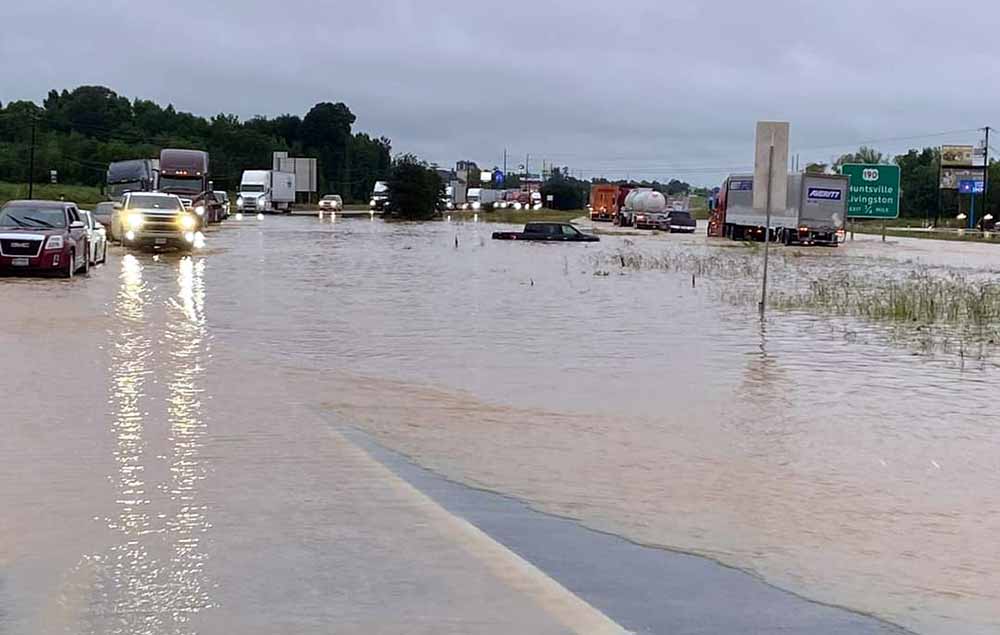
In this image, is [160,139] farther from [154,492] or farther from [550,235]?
[154,492]

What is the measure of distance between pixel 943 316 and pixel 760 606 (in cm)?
1742

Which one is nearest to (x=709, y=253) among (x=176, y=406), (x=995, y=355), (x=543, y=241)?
(x=543, y=241)

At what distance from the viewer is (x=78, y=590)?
6062mm

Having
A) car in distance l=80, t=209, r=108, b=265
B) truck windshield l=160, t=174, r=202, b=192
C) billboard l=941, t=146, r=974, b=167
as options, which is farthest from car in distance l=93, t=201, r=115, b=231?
billboard l=941, t=146, r=974, b=167

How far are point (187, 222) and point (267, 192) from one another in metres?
47.8

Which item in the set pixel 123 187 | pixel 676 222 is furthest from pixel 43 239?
pixel 676 222

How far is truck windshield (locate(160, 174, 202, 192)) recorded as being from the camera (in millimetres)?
51969

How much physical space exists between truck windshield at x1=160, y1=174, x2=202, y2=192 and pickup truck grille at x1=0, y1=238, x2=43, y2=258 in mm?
28178

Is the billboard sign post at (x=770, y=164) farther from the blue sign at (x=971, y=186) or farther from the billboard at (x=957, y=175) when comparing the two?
the billboard at (x=957, y=175)

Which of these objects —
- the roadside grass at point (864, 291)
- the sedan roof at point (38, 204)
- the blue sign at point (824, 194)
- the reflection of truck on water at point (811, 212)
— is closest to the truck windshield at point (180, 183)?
the roadside grass at point (864, 291)

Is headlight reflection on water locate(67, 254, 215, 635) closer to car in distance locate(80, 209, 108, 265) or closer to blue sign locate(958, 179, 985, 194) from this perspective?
car in distance locate(80, 209, 108, 265)

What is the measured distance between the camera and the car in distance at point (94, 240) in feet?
90.2

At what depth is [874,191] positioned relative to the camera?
69438 millimetres

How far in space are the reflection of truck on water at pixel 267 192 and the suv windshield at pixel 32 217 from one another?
56676 millimetres
